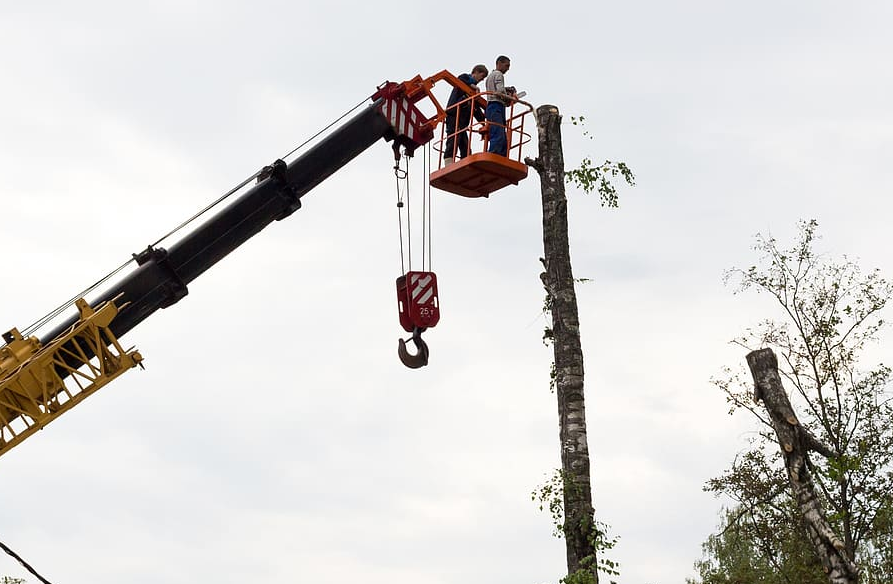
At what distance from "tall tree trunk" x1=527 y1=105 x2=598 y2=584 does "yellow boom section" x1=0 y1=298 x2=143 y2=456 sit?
540 centimetres

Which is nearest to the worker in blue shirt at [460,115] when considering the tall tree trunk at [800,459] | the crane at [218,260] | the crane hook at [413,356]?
the crane at [218,260]

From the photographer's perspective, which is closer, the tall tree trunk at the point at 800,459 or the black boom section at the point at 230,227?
the black boom section at the point at 230,227

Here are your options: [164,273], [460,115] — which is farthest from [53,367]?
[460,115]

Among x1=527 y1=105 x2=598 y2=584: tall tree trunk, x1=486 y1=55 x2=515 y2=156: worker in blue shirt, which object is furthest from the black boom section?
x1=527 y1=105 x2=598 y2=584: tall tree trunk

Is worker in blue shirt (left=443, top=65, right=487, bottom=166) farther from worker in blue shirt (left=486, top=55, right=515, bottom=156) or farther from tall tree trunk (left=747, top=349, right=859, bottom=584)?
tall tree trunk (left=747, top=349, right=859, bottom=584)

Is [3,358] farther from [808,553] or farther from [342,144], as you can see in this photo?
[808,553]

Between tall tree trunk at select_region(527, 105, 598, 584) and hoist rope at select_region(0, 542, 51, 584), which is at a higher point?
tall tree trunk at select_region(527, 105, 598, 584)

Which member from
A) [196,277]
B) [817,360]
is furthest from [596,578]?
[817,360]

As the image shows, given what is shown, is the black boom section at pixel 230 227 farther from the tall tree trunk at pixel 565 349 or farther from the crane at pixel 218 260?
the tall tree trunk at pixel 565 349

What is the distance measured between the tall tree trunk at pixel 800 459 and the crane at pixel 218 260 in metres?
4.90

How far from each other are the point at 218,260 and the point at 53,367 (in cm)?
233

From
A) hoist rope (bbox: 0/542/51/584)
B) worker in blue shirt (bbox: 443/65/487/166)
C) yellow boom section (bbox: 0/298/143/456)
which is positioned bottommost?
hoist rope (bbox: 0/542/51/584)

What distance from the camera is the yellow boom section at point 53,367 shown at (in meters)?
10.8

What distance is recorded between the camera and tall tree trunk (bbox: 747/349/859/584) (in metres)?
12.9
